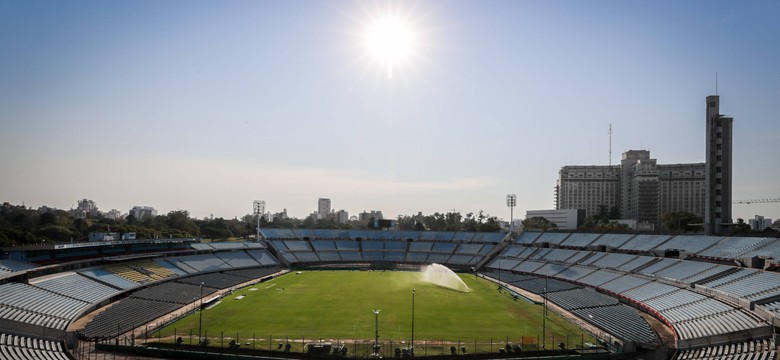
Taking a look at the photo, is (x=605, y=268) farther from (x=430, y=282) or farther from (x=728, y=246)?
(x=430, y=282)

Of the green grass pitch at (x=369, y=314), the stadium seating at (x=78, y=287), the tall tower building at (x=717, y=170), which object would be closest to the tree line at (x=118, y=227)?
the stadium seating at (x=78, y=287)

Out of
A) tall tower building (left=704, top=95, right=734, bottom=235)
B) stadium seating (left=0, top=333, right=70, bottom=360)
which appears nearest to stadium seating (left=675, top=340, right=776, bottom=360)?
tall tower building (left=704, top=95, right=734, bottom=235)

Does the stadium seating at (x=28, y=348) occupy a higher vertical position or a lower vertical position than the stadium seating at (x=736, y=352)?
lower

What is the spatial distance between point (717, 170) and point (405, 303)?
49.4 metres

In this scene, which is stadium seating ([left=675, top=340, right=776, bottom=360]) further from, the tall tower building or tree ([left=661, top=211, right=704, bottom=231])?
tree ([left=661, top=211, right=704, bottom=231])

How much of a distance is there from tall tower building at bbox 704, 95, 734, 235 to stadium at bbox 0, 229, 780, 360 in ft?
15.6

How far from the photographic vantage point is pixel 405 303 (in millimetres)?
64062

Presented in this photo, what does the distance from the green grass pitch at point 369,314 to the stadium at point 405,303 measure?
28 cm

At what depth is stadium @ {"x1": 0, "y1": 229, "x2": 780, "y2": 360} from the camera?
40781 mm

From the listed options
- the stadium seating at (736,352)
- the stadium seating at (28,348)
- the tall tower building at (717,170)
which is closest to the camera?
the stadium seating at (736,352)

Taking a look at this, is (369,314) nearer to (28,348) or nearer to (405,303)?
(405,303)

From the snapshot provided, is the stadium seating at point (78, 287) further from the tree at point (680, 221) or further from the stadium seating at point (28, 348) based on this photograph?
the tree at point (680, 221)

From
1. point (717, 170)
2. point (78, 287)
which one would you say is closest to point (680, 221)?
point (717, 170)

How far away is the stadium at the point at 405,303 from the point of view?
4078cm
